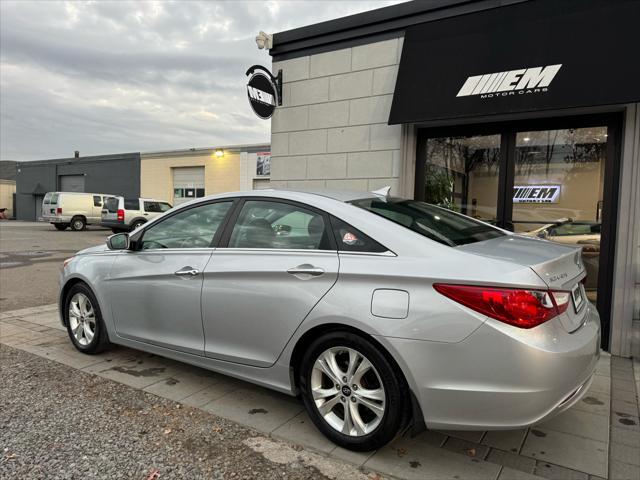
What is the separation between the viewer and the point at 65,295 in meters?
4.52

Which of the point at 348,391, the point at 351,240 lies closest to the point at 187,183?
the point at 351,240

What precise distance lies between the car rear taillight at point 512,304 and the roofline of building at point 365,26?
4174 millimetres

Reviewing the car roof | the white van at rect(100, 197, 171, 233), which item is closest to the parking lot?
the car roof

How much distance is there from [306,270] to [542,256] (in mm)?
1329

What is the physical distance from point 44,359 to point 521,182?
5.35m

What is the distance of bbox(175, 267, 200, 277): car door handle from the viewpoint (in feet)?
11.1

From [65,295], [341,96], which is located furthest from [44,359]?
[341,96]

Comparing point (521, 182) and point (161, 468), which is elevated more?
point (521, 182)

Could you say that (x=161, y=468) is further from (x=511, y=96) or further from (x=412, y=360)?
(x=511, y=96)

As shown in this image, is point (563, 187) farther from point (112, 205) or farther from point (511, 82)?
point (112, 205)

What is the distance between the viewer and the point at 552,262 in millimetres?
2463

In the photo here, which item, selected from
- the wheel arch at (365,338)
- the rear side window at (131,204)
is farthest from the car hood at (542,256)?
the rear side window at (131,204)

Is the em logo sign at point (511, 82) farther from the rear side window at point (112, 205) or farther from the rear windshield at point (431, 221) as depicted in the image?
the rear side window at point (112, 205)

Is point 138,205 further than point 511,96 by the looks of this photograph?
Yes
